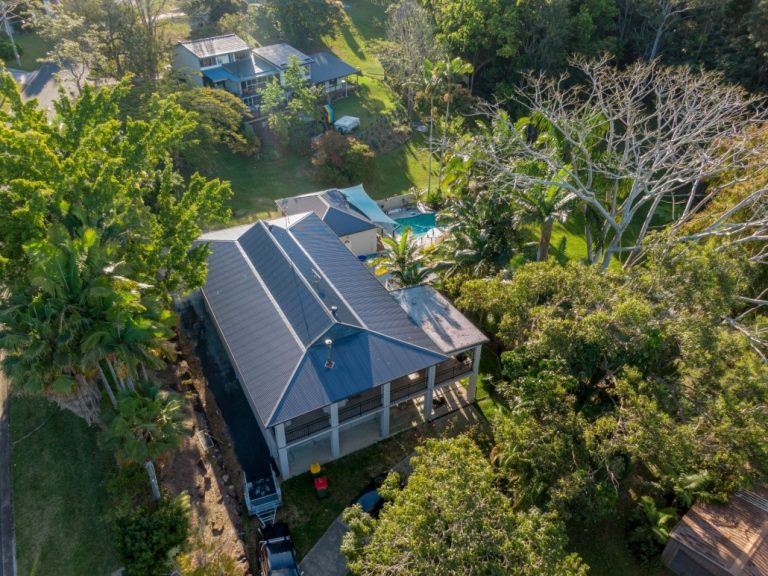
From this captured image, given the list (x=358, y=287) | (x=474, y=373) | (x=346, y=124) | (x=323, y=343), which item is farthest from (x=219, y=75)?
(x=474, y=373)

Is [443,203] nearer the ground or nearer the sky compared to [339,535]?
nearer the sky

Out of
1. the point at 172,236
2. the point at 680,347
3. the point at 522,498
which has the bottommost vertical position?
the point at 522,498

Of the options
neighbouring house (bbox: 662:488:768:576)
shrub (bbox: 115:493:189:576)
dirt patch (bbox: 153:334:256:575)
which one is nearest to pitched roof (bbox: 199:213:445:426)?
dirt patch (bbox: 153:334:256:575)

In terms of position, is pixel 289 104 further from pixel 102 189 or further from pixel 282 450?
pixel 282 450

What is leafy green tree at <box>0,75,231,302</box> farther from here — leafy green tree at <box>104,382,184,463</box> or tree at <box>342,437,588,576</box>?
tree at <box>342,437,588,576</box>

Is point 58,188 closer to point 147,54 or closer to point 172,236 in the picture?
point 172,236

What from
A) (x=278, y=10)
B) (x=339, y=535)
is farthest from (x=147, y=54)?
(x=339, y=535)

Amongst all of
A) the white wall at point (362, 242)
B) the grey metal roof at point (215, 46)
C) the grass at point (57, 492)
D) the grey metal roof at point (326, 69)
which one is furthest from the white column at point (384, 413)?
the grey metal roof at point (215, 46)
